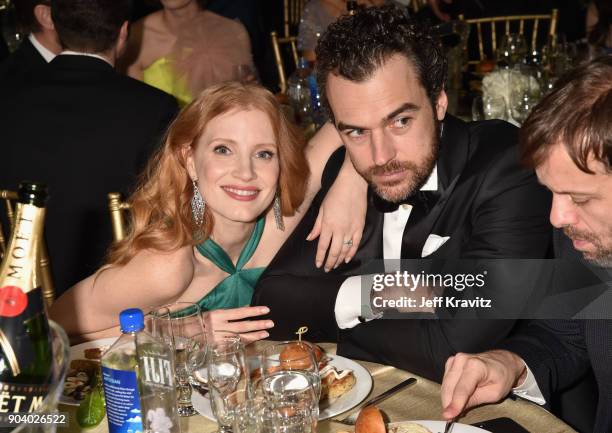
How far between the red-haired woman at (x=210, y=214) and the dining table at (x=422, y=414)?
→ 67cm

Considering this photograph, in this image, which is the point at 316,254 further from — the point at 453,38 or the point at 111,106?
the point at 453,38

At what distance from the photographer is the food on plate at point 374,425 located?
1.45 metres

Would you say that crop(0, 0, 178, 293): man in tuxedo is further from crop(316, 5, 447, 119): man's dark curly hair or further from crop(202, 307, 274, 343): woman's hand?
crop(202, 307, 274, 343): woman's hand

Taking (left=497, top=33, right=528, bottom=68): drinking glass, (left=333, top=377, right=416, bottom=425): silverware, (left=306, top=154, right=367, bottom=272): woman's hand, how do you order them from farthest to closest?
(left=497, top=33, right=528, bottom=68): drinking glass → (left=306, top=154, right=367, bottom=272): woman's hand → (left=333, top=377, right=416, bottom=425): silverware

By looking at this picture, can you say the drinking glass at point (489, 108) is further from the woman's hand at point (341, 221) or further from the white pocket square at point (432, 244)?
Answer: the white pocket square at point (432, 244)

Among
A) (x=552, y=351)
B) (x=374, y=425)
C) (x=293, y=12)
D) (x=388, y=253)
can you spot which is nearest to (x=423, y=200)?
(x=388, y=253)

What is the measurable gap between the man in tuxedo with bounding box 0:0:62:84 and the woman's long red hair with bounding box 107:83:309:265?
5.13 feet

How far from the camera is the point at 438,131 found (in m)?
2.39

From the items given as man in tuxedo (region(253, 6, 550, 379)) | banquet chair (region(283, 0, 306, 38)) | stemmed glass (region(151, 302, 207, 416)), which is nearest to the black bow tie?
man in tuxedo (region(253, 6, 550, 379))

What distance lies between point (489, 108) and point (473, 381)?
228cm

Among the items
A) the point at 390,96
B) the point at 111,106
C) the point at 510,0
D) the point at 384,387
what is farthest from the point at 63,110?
the point at 510,0

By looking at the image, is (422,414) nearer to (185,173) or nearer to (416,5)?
(185,173)

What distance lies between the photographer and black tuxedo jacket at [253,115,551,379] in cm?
209

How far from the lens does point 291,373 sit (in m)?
1.51
